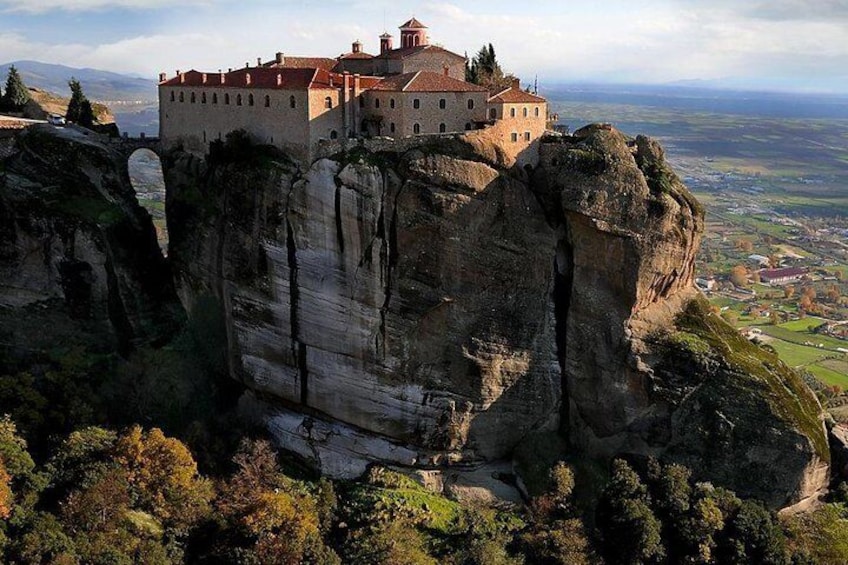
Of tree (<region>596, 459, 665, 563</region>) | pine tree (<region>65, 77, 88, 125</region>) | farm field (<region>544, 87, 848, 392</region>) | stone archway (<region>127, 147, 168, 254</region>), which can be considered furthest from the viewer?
stone archway (<region>127, 147, 168, 254</region>)

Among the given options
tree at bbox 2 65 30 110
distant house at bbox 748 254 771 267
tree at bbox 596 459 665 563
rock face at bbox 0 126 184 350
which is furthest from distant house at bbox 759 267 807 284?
tree at bbox 2 65 30 110

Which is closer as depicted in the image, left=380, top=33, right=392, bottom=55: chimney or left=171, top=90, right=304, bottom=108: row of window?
left=171, top=90, right=304, bottom=108: row of window

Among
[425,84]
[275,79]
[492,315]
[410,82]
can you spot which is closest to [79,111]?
[275,79]

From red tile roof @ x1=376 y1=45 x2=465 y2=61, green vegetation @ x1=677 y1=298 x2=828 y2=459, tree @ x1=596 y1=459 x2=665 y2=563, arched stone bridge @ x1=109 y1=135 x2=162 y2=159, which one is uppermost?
red tile roof @ x1=376 y1=45 x2=465 y2=61

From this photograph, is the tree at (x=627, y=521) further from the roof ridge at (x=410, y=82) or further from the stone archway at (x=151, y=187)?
the stone archway at (x=151, y=187)

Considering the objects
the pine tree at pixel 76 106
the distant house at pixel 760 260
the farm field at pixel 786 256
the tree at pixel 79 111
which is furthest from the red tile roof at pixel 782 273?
the pine tree at pixel 76 106

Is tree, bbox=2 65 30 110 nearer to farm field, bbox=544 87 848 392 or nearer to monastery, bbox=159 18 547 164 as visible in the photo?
monastery, bbox=159 18 547 164
